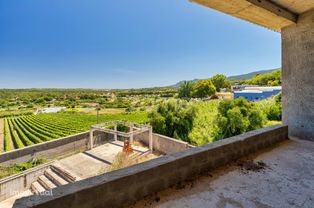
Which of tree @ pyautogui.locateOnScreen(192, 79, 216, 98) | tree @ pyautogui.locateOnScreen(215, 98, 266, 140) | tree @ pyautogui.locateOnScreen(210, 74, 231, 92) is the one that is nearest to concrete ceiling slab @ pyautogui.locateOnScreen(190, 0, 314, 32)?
tree @ pyautogui.locateOnScreen(215, 98, 266, 140)

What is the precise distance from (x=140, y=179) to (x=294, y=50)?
430 centimetres

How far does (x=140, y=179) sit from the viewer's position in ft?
5.93

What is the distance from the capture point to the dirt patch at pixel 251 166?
2.49 m

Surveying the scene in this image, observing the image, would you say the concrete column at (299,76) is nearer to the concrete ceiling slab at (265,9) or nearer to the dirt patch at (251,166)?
the concrete ceiling slab at (265,9)

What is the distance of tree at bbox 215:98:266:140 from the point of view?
13.0 m

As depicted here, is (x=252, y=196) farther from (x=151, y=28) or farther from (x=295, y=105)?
(x=151, y=28)

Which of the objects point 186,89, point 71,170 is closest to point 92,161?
point 71,170

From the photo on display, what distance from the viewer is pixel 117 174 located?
1.75 meters

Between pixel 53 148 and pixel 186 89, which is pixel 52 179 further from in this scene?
pixel 186 89

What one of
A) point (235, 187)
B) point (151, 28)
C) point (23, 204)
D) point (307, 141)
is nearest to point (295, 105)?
point (307, 141)

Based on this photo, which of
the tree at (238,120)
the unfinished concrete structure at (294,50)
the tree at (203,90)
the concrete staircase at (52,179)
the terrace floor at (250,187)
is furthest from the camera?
the tree at (203,90)

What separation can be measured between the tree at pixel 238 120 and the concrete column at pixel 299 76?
9.16 metres

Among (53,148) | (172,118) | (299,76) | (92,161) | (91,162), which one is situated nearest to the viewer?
(299,76)

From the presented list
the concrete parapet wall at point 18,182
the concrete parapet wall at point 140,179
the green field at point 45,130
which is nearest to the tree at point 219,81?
the green field at point 45,130
